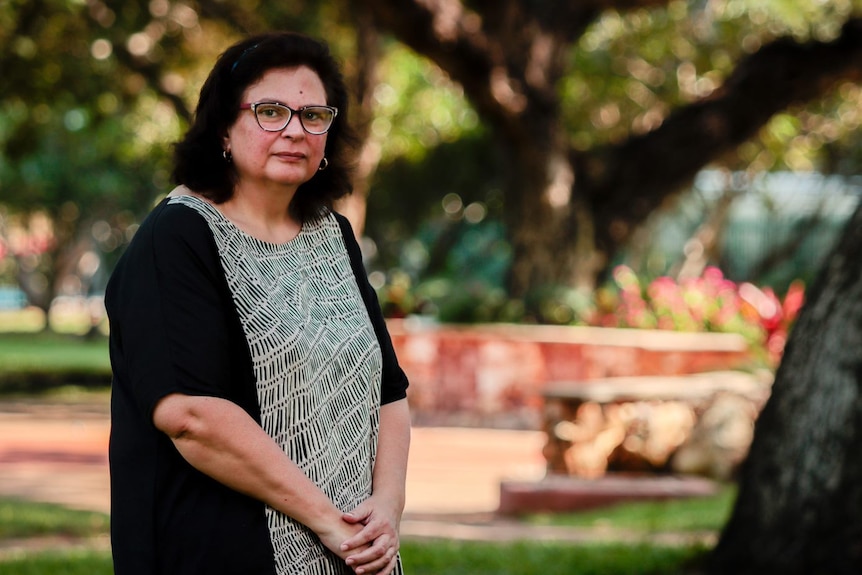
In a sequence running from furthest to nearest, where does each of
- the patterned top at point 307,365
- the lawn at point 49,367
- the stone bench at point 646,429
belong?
the lawn at point 49,367
the stone bench at point 646,429
the patterned top at point 307,365

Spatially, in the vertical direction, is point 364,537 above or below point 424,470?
above

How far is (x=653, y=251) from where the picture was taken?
39.9 meters

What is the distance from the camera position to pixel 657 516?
8.53 metres

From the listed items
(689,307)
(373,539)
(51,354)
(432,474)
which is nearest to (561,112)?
(689,307)

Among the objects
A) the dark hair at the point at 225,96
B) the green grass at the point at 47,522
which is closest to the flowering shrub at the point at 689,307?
the green grass at the point at 47,522

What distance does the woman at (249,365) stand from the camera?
8.39 ft

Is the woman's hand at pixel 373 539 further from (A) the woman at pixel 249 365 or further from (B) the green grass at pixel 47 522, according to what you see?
(B) the green grass at pixel 47 522

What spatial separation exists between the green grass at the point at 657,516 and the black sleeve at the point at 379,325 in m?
5.07

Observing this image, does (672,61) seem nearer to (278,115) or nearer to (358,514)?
(278,115)

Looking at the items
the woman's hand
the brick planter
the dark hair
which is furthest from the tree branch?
the woman's hand

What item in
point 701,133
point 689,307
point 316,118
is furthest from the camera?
point 701,133

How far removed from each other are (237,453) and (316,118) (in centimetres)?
72

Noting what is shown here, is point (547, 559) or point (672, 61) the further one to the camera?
point (672, 61)

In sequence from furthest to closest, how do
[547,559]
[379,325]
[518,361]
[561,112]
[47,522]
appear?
[561,112]
[518,361]
[47,522]
[547,559]
[379,325]
